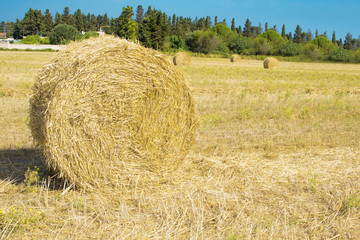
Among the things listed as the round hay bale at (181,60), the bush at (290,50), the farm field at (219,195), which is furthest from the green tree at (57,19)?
the farm field at (219,195)

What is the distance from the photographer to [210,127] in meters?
8.16

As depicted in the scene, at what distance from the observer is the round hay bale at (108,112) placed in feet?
14.3

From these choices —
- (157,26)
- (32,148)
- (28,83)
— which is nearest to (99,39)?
(32,148)

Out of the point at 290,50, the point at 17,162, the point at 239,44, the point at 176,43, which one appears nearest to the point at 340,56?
the point at 290,50

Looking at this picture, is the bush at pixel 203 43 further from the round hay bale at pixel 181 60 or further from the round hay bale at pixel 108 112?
the round hay bale at pixel 108 112

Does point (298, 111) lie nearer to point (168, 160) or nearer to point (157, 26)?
point (168, 160)

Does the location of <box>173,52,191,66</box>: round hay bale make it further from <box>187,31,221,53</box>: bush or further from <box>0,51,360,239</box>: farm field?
<box>187,31,221,53</box>: bush

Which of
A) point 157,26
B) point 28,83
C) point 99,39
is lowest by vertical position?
point 28,83

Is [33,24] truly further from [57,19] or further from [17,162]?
[17,162]

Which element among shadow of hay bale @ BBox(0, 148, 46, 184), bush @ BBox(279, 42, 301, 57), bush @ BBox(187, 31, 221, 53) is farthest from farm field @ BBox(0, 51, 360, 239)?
bush @ BBox(187, 31, 221, 53)

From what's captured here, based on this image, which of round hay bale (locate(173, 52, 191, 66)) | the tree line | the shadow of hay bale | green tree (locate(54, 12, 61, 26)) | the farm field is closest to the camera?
the farm field

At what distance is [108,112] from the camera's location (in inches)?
182

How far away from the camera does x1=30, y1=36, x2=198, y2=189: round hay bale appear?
4355 mm

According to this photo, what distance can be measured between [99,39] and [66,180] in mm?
1881
